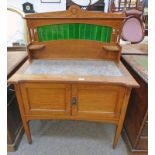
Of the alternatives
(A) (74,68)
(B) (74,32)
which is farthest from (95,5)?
(A) (74,68)

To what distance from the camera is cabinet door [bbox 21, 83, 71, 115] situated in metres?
1.08

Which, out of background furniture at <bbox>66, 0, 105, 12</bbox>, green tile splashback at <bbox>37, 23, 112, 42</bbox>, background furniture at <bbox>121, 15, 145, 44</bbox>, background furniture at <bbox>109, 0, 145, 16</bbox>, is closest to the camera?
green tile splashback at <bbox>37, 23, 112, 42</bbox>

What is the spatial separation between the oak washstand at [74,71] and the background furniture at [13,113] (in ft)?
0.38

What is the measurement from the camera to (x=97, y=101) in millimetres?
1138

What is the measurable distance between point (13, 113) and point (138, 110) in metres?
1.03

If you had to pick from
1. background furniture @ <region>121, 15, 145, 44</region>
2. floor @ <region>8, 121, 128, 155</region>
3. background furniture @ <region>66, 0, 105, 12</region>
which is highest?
background furniture @ <region>66, 0, 105, 12</region>

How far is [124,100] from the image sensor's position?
1.11 metres

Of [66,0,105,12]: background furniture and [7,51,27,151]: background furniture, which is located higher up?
[66,0,105,12]: background furniture

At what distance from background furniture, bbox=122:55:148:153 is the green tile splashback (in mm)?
320

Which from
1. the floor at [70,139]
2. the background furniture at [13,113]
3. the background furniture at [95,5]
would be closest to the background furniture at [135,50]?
the floor at [70,139]

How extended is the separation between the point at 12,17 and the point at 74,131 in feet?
5.50

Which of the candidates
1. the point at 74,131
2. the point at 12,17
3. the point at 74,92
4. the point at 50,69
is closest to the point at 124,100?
the point at 74,92

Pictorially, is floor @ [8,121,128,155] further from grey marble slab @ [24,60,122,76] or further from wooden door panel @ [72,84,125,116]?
grey marble slab @ [24,60,122,76]

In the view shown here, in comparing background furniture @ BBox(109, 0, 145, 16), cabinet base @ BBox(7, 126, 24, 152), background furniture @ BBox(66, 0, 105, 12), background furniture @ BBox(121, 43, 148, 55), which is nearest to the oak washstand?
cabinet base @ BBox(7, 126, 24, 152)
